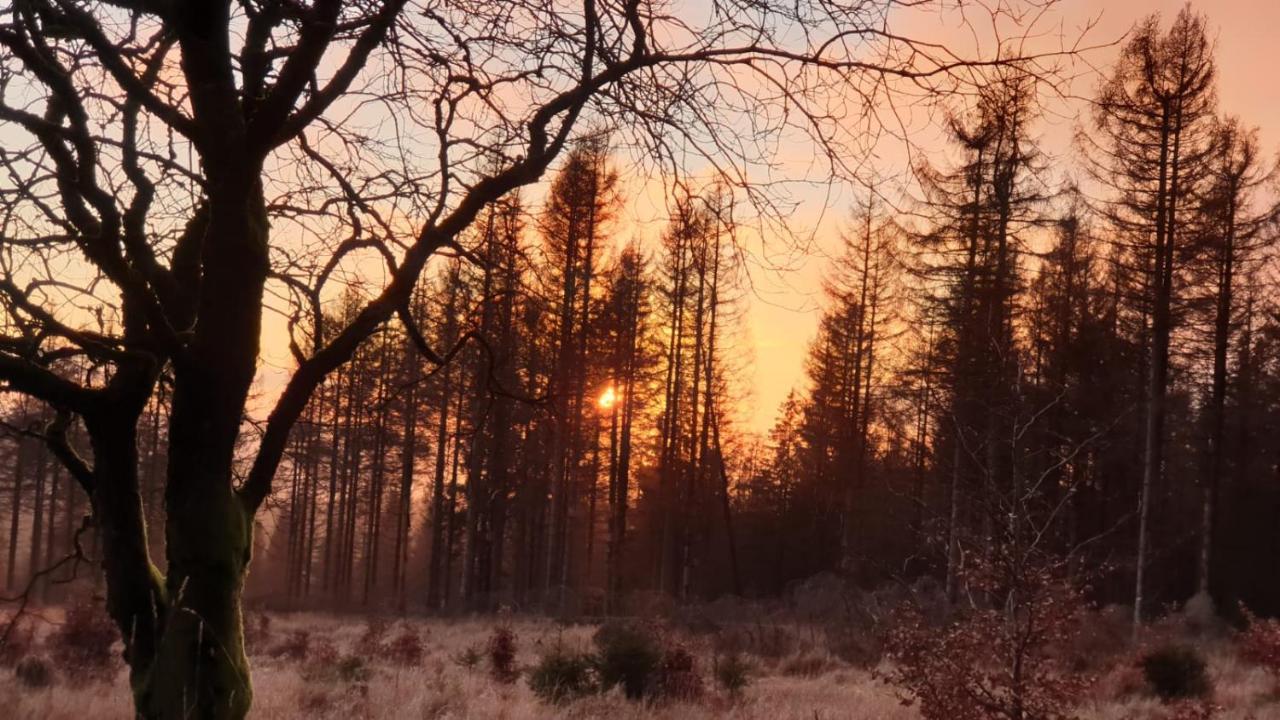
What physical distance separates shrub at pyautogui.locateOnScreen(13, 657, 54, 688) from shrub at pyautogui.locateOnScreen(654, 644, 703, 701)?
585 cm

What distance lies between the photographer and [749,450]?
41.2 m

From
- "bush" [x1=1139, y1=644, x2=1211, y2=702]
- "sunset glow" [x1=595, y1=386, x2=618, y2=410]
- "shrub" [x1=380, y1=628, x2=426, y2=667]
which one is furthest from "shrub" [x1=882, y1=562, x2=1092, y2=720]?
"sunset glow" [x1=595, y1=386, x2=618, y2=410]

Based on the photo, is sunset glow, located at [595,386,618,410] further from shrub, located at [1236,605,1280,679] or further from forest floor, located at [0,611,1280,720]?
shrub, located at [1236,605,1280,679]

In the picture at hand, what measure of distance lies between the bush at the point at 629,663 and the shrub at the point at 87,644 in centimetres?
515

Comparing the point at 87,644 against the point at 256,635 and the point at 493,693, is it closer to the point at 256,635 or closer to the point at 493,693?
the point at 493,693

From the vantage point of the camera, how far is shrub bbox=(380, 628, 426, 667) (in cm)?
1256

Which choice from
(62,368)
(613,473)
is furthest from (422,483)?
(62,368)

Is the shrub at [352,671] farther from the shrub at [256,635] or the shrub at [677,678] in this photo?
the shrub at [256,635]

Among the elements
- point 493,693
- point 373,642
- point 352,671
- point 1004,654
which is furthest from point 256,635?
point 1004,654

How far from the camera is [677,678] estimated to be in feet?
31.1

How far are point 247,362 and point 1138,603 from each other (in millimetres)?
18505

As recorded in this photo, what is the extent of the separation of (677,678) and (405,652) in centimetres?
479

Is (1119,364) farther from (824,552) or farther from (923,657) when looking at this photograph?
(923,657)

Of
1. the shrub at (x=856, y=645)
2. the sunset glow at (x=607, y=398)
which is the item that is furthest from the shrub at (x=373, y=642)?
the sunset glow at (x=607, y=398)
